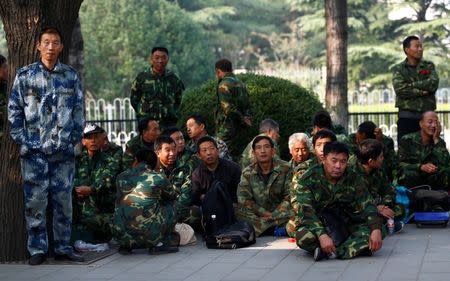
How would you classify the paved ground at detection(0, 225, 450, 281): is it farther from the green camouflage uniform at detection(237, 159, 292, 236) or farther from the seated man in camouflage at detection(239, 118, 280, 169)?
the seated man in camouflage at detection(239, 118, 280, 169)

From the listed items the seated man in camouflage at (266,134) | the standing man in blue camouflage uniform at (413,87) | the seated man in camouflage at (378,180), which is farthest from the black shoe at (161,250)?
the standing man in blue camouflage uniform at (413,87)

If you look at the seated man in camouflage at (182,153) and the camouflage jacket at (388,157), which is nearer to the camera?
the seated man in camouflage at (182,153)

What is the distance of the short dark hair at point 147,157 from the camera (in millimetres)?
10180

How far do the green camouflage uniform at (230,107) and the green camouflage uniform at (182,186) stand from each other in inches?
89.5

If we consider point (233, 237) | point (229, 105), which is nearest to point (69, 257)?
point (233, 237)

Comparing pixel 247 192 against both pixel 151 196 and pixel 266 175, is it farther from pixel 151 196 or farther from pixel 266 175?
pixel 151 196

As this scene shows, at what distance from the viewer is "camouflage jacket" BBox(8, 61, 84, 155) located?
9141mm

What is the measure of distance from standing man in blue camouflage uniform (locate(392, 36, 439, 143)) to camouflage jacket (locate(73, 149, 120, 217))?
14.0ft

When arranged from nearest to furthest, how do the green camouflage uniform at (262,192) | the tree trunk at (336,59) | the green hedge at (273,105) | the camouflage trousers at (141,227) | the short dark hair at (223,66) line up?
the camouflage trousers at (141,227)
the green camouflage uniform at (262,192)
the short dark hair at (223,66)
the green hedge at (273,105)
the tree trunk at (336,59)

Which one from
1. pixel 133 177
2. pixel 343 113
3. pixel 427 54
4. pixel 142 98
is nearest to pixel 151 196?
pixel 133 177

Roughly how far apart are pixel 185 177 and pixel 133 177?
131 centimetres

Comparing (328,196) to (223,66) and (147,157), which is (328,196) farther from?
(223,66)

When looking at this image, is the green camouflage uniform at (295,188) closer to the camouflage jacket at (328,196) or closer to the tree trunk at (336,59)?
the camouflage jacket at (328,196)

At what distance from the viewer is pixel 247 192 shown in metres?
11.2
